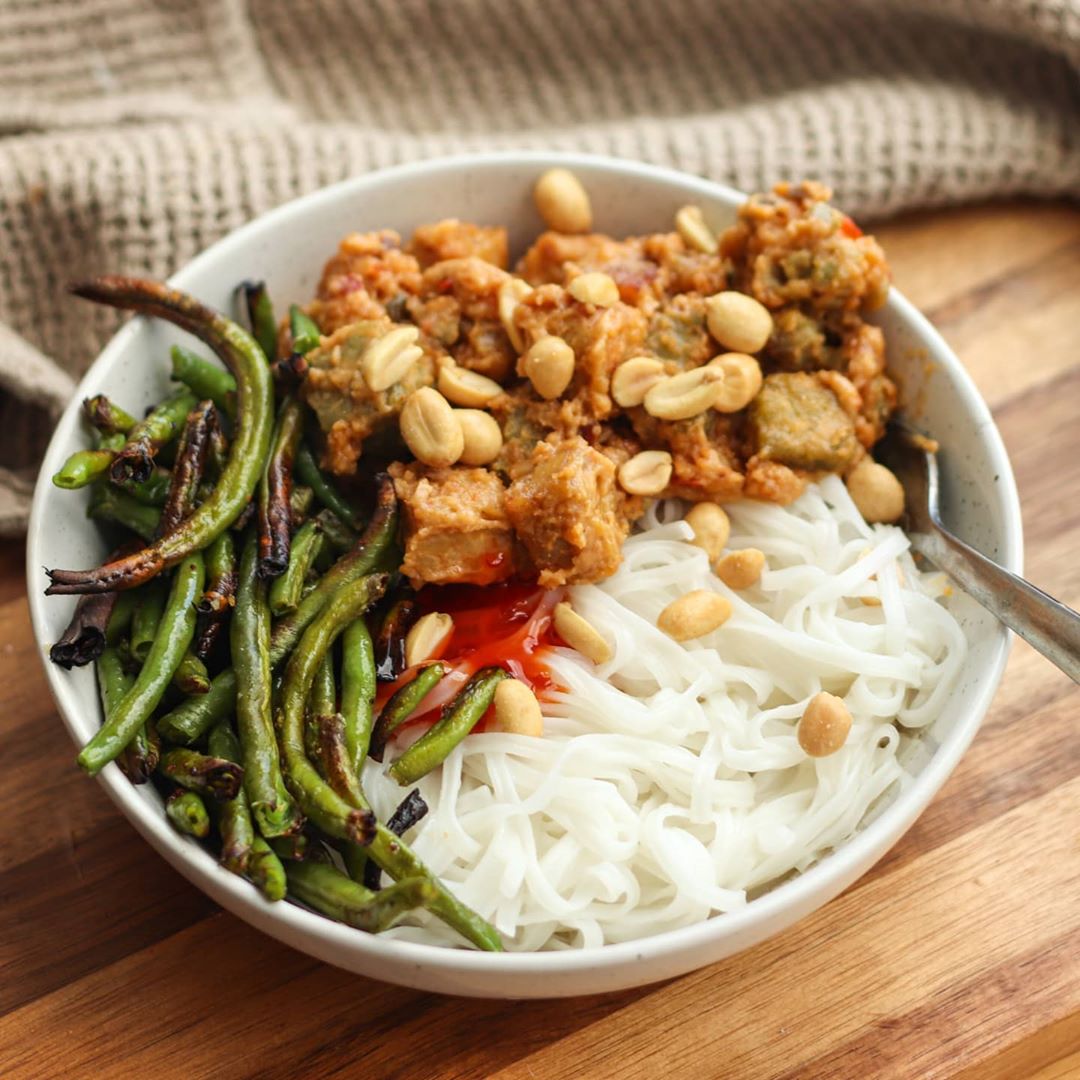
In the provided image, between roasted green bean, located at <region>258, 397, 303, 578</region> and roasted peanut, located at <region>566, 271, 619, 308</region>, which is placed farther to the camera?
roasted peanut, located at <region>566, 271, 619, 308</region>

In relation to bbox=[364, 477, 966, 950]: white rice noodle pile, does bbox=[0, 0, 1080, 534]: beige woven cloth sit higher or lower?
higher

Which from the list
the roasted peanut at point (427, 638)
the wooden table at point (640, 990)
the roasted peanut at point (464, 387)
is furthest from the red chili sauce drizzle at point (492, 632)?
→ the wooden table at point (640, 990)

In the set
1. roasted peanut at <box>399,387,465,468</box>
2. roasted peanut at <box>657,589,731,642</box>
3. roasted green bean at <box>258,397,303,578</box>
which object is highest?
roasted peanut at <box>399,387,465,468</box>

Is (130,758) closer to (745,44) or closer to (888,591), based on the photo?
(888,591)

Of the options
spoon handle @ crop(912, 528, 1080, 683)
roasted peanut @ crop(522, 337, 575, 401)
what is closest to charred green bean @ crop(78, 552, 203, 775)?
roasted peanut @ crop(522, 337, 575, 401)

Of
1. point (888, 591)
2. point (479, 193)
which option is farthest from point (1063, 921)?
point (479, 193)

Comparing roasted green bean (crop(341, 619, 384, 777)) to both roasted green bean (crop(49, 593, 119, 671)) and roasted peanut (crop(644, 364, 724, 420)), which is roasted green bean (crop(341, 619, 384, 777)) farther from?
roasted peanut (crop(644, 364, 724, 420))
